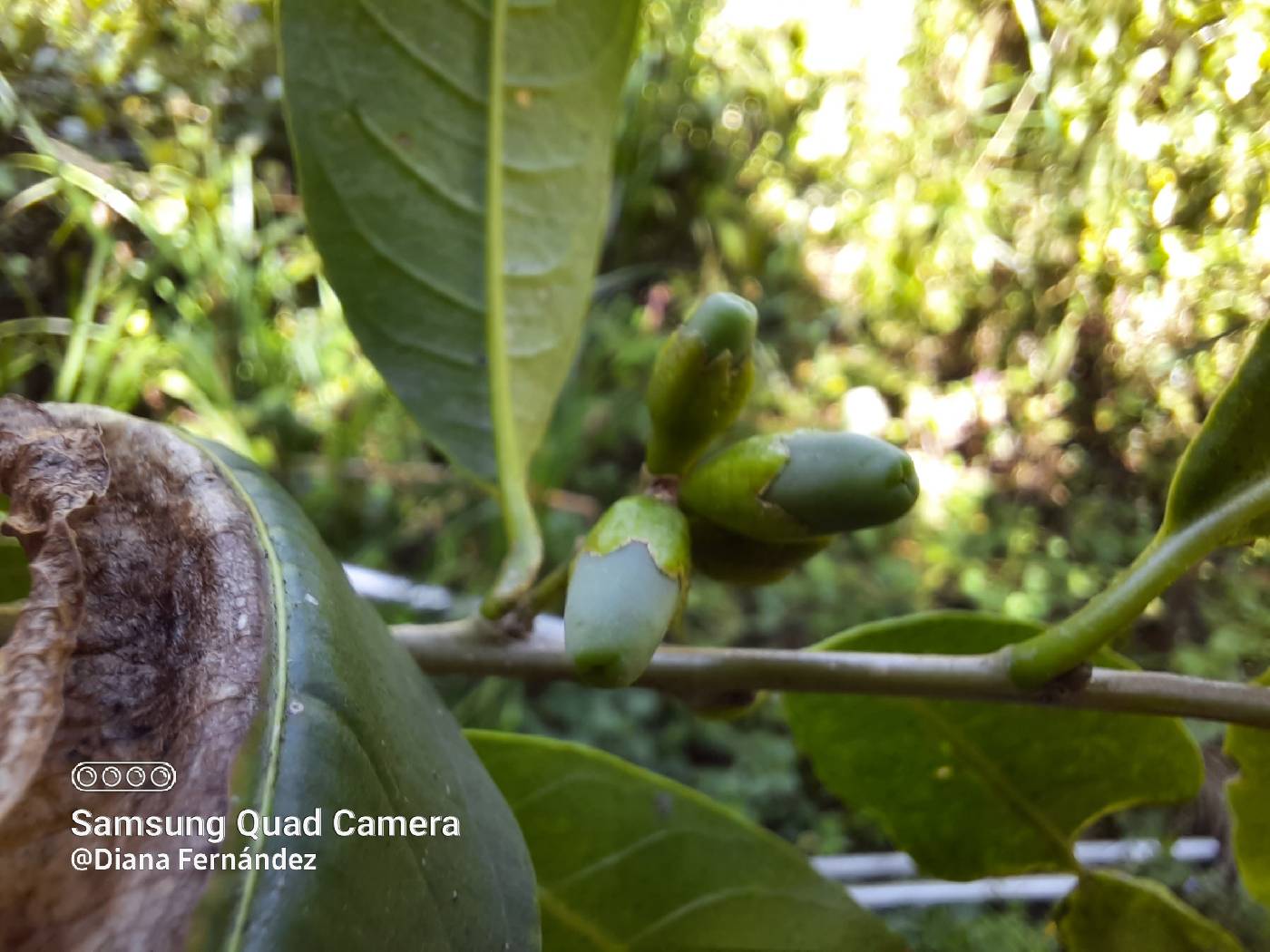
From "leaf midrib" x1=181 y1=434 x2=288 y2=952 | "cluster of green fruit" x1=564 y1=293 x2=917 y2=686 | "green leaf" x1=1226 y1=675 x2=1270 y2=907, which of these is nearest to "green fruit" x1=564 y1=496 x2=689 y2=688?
"cluster of green fruit" x1=564 y1=293 x2=917 y2=686

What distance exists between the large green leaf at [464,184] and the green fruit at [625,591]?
21 cm

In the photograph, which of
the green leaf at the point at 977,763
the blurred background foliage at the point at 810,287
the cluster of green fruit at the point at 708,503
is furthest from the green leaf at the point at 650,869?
the blurred background foliage at the point at 810,287

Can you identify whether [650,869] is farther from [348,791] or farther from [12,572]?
[12,572]

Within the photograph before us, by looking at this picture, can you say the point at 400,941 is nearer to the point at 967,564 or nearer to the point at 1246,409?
the point at 1246,409

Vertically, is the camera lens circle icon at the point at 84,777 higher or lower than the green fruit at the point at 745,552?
lower

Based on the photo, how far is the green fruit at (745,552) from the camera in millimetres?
425

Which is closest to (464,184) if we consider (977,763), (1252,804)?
(977,763)

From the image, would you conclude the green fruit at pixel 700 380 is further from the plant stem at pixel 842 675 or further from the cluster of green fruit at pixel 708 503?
the plant stem at pixel 842 675

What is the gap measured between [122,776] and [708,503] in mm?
268

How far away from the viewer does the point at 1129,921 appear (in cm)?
54

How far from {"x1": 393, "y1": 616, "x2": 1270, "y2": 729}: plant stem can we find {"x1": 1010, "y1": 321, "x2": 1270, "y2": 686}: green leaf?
24mm

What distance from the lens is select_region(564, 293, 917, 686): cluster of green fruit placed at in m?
0.34

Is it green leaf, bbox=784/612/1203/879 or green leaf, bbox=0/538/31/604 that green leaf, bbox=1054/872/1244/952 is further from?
green leaf, bbox=0/538/31/604

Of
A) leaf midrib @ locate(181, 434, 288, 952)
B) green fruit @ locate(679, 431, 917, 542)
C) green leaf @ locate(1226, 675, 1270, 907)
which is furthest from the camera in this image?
green leaf @ locate(1226, 675, 1270, 907)
